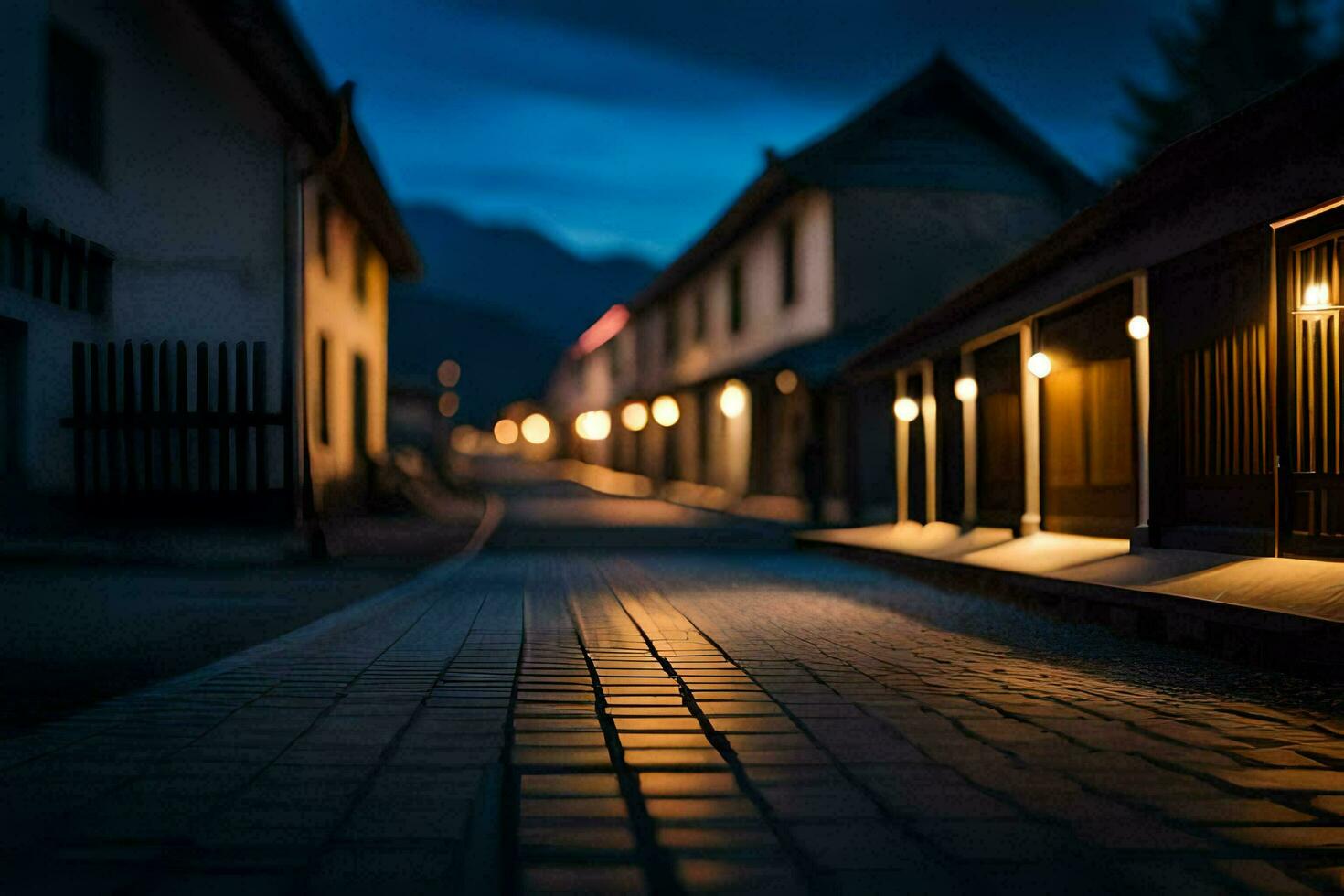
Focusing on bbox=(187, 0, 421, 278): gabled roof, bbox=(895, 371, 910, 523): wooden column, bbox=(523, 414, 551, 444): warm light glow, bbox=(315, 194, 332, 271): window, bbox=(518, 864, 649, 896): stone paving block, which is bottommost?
bbox=(518, 864, 649, 896): stone paving block

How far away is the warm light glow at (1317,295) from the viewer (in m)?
7.30

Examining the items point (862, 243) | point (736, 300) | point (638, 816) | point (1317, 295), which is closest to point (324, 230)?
point (862, 243)

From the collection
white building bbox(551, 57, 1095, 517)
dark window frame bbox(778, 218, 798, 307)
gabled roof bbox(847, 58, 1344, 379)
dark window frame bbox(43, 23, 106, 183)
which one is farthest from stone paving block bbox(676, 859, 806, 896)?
dark window frame bbox(778, 218, 798, 307)

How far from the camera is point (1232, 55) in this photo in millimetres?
32062

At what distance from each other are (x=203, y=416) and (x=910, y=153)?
1488 cm

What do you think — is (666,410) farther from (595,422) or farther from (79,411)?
(79,411)

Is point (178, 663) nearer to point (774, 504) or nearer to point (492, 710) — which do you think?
point (492, 710)

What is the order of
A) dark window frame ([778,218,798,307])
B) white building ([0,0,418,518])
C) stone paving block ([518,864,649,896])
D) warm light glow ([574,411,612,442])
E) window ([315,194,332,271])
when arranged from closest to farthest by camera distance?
stone paving block ([518,864,649,896]) < white building ([0,0,418,518]) < window ([315,194,332,271]) < dark window frame ([778,218,798,307]) < warm light glow ([574,411,612,442])

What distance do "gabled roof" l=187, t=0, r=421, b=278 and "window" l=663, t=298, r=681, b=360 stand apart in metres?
16.9

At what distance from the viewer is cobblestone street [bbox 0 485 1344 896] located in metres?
2.95

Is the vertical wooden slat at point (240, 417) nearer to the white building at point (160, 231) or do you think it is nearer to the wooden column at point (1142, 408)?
the white building at point (160, 231)

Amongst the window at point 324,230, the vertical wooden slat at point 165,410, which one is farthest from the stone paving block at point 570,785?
the window at point 324,230

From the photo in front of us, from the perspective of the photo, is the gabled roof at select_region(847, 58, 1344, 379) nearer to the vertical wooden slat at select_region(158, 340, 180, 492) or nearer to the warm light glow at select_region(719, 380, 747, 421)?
the vertical wooden slat at select_region(158, 340, 180, 492)

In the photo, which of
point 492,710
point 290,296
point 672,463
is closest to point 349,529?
point 290,296
